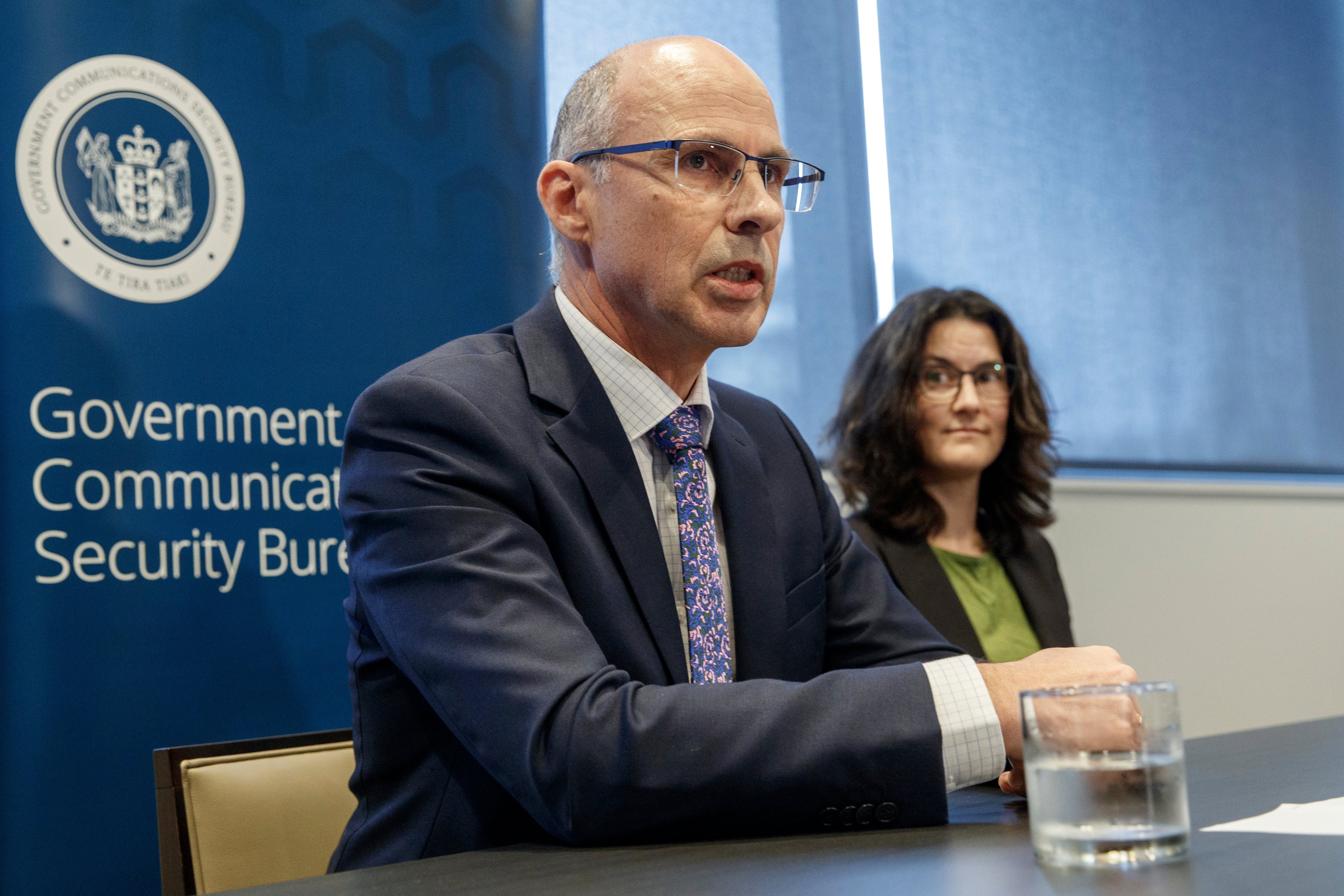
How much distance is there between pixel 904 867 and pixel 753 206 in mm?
995

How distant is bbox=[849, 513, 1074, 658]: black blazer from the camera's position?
2.62 metres

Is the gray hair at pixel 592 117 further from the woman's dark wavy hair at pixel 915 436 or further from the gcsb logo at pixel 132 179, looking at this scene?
the woman's dark wavy hair at pixel 915 436

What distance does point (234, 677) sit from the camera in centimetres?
209

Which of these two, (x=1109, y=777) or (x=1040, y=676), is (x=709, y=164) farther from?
(x=1109, y=777)

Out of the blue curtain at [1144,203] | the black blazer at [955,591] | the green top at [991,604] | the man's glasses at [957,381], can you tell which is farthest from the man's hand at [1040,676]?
the blue curtain at [1144,203]

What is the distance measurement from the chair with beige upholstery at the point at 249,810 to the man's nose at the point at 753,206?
89 centimetres

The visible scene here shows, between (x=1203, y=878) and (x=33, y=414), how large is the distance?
184 centimetres

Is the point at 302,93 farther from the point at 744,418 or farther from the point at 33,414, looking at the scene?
the point at 744,418

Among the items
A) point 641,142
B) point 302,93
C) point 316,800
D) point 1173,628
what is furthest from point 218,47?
point 1173,628

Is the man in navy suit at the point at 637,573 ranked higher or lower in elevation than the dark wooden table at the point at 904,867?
higher

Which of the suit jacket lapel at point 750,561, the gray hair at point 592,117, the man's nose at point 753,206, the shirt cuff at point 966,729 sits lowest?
the shirt cuff at point 966,729

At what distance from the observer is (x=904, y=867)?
0.82 meters

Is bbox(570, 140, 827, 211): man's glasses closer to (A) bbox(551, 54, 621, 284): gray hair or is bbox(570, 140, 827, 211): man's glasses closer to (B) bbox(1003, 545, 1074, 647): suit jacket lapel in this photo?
(A) bbox(551, 54, 621, 284): gray hair

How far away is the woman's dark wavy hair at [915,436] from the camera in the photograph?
284 centimetres
